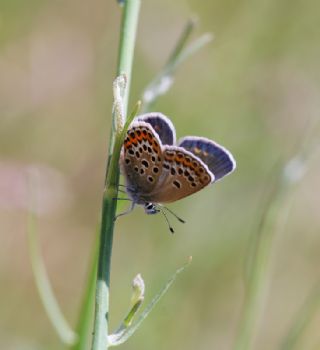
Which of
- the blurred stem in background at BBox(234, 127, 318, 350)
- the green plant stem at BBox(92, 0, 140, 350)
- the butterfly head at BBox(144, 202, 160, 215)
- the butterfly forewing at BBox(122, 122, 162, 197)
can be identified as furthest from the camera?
the blurred stem in background at BBox(234, 127, 318, 350)

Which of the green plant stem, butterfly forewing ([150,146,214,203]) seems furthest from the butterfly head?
the green plant stem

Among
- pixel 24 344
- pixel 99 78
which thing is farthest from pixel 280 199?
pixel 99 78

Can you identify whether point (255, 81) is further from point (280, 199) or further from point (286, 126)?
point (280, 199)

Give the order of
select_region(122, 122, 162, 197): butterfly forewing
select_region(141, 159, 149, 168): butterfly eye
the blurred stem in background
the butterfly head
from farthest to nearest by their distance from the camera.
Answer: the blurred stem in background, the butterfly head, select_region(141, 159, 149, 168): butterfly eye, select_region(122, 122, 162, 197): butterfly forewing

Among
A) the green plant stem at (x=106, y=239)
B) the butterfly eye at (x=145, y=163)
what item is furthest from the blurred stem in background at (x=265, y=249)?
the green plant stem at (x=106, y=239)

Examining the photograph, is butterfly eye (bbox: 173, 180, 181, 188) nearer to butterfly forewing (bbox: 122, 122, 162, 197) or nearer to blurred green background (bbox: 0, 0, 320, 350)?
butterfly forewing (bbox: 122, 122, 162, 197)

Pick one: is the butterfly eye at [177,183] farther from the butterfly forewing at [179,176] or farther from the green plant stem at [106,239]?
the green plant stem at [106,239]

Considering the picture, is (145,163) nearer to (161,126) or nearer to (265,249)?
(161,126)

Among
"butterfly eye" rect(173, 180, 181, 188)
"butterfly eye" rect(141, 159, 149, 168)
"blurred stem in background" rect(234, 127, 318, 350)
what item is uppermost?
"butterfly eye" rect(141, 159, 149, 168)
